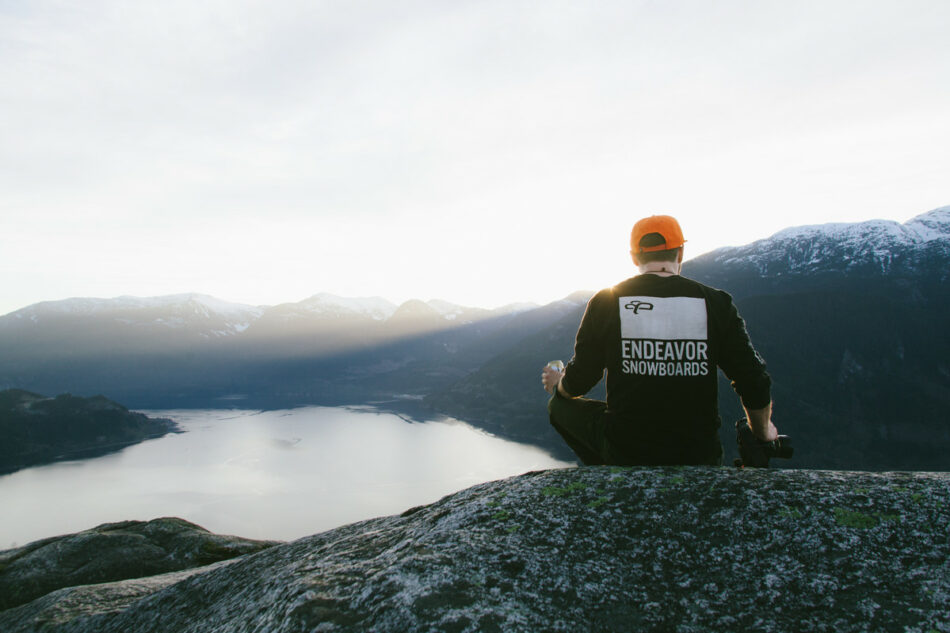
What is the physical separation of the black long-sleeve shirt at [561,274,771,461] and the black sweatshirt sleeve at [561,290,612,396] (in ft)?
0.05

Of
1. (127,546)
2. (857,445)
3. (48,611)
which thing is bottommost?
(857,445)

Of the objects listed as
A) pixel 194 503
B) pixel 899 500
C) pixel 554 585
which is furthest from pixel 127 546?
pixel 194 503

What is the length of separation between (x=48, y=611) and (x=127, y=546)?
569 centimetres

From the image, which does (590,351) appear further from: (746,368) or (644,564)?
(644,564)

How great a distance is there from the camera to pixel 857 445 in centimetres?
15450

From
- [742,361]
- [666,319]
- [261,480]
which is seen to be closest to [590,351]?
[666,319]

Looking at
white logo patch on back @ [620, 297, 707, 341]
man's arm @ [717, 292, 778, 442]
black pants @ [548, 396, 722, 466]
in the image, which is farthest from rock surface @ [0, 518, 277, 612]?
man's arm @ [717, 292, 778, 442]

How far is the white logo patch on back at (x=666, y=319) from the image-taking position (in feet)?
14.7

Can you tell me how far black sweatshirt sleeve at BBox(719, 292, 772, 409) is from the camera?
4617 millimetres

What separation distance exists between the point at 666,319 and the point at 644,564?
2.27 metres

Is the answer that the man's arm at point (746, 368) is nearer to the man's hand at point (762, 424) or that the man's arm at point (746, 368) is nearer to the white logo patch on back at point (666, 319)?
the man's hand at point (762, 424)

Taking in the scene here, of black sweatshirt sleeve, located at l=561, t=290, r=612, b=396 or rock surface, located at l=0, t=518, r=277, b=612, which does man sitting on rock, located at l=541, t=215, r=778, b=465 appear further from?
rock surface, located at l=0, t=518, r=277, b=612

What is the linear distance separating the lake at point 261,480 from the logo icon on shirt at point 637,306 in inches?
4200

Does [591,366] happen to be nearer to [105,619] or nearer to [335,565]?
[335,565]
